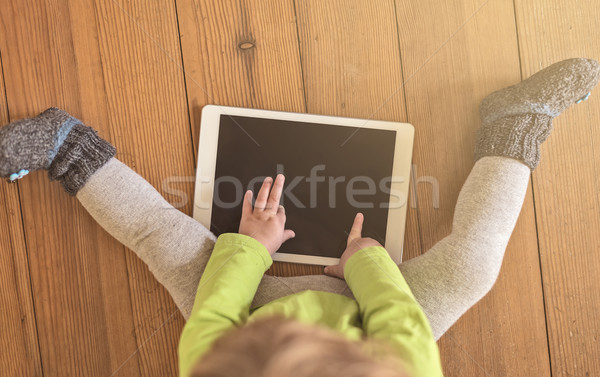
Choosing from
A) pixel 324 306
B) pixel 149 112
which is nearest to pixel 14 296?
pixel 149 112

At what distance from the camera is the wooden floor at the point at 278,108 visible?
632 mm

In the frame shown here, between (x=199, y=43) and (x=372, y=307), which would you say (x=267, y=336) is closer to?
(x=372, y=307)

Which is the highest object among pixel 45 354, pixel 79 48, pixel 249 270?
pixel 79 48

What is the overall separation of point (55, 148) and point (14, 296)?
232 millimetres

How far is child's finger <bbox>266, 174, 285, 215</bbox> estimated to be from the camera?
0.63 metres

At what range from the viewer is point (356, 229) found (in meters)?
0.63

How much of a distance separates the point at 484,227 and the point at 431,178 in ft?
0.37

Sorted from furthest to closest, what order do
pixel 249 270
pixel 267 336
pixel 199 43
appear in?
1. pixel 199 43
2. pixel 249 270
3. pixel 267 336

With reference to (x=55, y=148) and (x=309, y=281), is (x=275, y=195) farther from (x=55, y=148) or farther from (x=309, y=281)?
(x=55, y=148)

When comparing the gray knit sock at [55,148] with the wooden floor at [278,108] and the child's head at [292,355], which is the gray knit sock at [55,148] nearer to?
the wooden floor at [278,108]

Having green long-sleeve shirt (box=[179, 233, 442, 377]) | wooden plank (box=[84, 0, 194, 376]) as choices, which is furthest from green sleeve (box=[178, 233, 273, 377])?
wooden plank (box=[84, 0, 194, 376])

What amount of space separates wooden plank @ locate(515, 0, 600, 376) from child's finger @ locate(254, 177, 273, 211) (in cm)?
42

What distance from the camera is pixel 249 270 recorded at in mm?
557

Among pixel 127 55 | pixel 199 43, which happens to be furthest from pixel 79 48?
pixel 199 43
